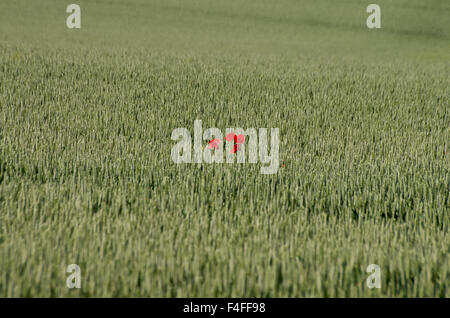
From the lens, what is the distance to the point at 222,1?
861 inches

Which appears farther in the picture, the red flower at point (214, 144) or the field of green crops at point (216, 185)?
the red flower at point (214, 144)

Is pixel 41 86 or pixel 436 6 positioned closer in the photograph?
pixel 41 86

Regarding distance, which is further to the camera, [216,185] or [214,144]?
[214,144]

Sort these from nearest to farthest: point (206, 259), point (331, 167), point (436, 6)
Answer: point (206, 259)
point (331, 167)
point (436, 6)

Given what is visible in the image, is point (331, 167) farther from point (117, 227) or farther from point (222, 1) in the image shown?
point (222, 1)

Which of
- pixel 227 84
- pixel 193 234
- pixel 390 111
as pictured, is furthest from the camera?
pixel 227 84

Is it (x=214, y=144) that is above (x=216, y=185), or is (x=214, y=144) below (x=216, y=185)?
above

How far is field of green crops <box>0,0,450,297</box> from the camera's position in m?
2.21

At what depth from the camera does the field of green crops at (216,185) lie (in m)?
2.21

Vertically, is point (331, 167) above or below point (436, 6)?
below

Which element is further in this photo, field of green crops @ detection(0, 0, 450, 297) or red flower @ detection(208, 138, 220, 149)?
red flower @ detection(208, 138, 220, 149)

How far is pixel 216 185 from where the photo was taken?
3207 mm

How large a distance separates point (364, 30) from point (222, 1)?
24.2 feet
